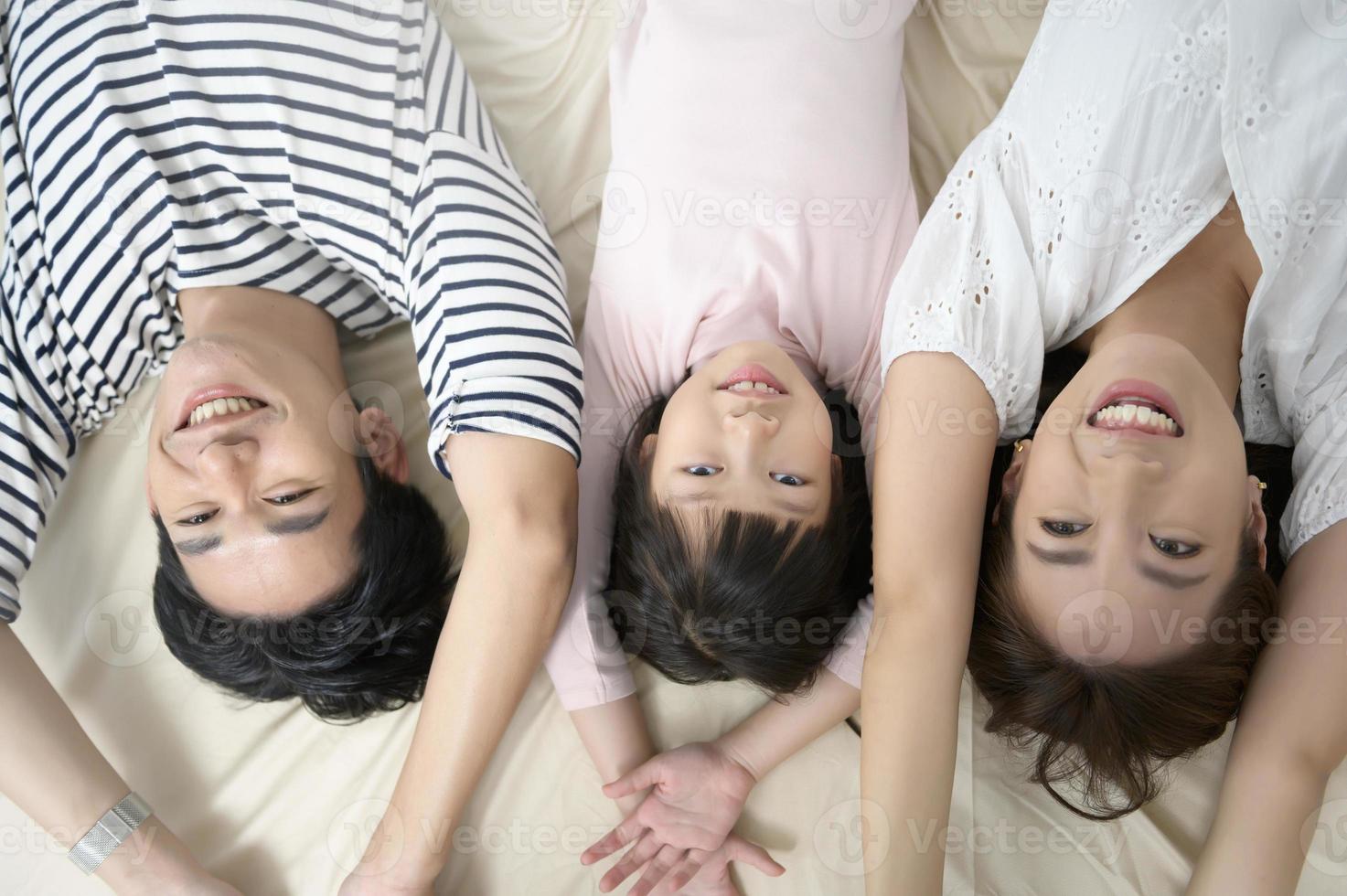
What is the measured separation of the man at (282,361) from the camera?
1122 mm

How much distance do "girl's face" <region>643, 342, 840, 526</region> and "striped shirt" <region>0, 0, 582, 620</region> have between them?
15cm

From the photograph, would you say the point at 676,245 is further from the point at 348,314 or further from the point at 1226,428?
the point at 1226,428

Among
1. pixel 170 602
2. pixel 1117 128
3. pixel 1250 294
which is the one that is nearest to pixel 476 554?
pixel 170 602

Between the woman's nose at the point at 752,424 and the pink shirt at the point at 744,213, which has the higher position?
the pink shirt at the point at 744,213

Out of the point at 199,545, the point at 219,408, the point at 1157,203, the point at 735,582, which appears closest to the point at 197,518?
the point at 199,545

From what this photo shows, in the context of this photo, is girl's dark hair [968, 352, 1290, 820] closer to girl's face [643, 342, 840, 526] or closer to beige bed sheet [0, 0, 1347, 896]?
beige bed sheet [0, 0, 1347, 896]

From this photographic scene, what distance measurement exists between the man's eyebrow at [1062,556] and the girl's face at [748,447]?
0.82 ft

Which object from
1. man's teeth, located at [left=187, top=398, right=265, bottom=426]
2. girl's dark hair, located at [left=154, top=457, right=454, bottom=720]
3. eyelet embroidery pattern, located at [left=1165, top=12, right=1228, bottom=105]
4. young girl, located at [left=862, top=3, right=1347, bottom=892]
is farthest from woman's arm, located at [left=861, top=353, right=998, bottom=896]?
man's teeth, located at [left=187, top=398, right=265, bottom=426]

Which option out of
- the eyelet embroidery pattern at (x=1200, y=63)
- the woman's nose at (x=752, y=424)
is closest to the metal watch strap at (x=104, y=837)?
the woman's nose at (x=752, y=424)

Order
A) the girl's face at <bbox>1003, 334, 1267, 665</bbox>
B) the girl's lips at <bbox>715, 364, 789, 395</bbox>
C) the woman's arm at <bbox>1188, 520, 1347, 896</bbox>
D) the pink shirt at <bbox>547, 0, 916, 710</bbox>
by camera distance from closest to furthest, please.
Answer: the girl's face at <bbox>1003, 334, 1267, 665</bbox>, the woman's arm at <bbox>1188, 520, 1347, 896</bbox>, the girl's lips at <bbox>715, 364, 789, 395</bbox>, the pink shirt at <bbox>547, 0, 916, 710</bbox>

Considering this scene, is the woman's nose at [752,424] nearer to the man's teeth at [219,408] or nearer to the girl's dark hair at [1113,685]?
the girl's dark hair at [1113,685]

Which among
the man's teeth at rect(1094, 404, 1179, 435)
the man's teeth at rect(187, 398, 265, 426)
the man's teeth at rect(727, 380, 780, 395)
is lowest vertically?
the man's teeth at rect(1094, 404, 1179, 435)

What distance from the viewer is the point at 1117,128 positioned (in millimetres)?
1054

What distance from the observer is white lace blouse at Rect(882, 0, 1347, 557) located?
3.36 feet
